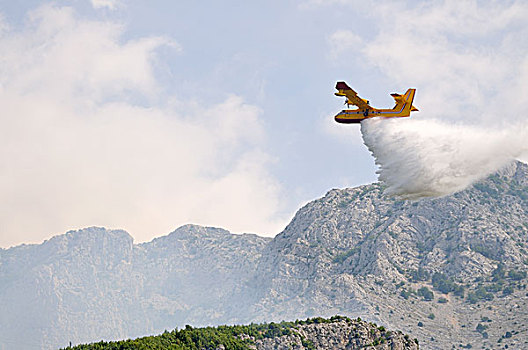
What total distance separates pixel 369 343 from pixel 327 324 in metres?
12.8

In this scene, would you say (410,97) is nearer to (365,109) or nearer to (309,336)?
(365,109)

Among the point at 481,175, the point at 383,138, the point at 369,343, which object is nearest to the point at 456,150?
the point at 481,175

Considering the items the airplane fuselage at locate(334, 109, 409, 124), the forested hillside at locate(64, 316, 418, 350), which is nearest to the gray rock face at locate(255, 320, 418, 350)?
the forested hillside at locate(64, 316, 418, 350)

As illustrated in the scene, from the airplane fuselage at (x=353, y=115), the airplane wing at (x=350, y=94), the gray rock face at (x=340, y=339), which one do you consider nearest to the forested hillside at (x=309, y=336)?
the gray rock face at (x=340, y=339)

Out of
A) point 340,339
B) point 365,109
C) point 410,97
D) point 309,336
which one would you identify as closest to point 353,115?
point 365,109

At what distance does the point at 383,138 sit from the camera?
108 meters

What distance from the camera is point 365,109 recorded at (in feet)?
343

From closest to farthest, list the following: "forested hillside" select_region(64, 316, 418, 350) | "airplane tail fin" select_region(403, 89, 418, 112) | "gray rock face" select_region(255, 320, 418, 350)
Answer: "airplane tail fin" select_region(403, 89, 418, 112)
"forested hillside" select_region(64, 316, 418, 350)
"gray rock face" select_region(255, 320, 418, 350)

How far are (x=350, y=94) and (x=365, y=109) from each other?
4.50 m

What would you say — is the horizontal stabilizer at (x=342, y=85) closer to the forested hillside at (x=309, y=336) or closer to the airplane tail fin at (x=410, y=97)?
the airplane tail fin at (x=410, y=97)

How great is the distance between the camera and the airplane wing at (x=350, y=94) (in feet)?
332

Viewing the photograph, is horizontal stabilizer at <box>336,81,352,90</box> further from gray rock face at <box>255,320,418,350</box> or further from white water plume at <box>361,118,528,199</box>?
gray rock face at <box>255,320,418,350</box>

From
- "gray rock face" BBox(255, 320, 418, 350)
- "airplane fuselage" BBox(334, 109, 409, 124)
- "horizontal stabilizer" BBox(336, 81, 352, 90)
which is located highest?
"horizontal stabilizer" BBox(336, 81, 352, 90)

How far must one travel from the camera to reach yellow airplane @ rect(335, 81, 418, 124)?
334 feet
